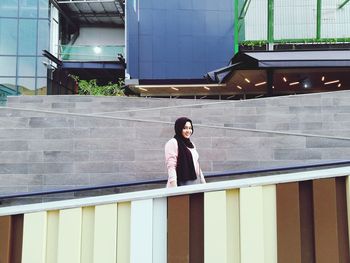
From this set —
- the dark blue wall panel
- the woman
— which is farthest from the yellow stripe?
the dark blue wall panel

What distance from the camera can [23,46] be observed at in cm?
2386

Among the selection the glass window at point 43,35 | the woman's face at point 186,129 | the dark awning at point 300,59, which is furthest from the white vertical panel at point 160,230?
the glass window at point 43,35

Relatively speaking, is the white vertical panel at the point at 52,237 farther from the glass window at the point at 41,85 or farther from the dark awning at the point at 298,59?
the glass window at the point at 41,85

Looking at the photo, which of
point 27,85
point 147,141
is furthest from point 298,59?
point 27,85

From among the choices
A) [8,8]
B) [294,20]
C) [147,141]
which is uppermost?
[8,8]

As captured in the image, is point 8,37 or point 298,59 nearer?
point 298,59

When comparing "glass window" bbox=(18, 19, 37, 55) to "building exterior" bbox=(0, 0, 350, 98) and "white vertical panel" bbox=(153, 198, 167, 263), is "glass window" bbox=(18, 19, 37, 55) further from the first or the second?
"white vertical panel" bbox=(153, 198, 167, 263)

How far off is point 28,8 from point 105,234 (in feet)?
81.0

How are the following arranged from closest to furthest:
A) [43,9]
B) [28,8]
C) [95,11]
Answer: [28,8] → [43,9] → [95,11]

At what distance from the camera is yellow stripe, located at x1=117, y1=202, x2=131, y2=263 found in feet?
7.12

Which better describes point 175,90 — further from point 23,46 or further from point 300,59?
point 23,46

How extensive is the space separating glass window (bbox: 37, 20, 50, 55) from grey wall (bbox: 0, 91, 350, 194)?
16310 mm

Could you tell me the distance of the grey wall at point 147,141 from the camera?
809 centimetres

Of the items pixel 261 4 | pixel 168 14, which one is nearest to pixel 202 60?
pixel 168 14
